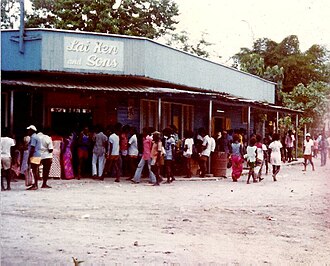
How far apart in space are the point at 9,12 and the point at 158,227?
75.9 inches

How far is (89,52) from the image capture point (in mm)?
6402

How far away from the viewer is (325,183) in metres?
8.89

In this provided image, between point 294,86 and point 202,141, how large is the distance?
453 centimetres

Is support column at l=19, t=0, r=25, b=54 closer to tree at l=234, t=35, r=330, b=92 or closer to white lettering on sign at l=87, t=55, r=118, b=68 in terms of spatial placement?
white lettering on sign at l=87, t=55, r=118, b=68

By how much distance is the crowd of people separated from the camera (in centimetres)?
657

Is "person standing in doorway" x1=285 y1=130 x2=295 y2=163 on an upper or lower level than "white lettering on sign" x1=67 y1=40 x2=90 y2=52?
lower

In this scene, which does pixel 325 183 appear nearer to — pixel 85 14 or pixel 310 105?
pixel 310 105

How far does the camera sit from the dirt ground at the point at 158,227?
3.75m

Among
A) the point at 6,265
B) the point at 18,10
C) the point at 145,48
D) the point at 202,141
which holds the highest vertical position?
the point at 145,48

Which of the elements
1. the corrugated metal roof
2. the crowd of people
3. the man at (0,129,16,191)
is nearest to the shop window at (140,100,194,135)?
the crowd of people

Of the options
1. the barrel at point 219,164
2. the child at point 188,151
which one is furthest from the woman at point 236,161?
the child at point 188,151

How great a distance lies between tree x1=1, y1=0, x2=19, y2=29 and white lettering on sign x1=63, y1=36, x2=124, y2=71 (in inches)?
60.5

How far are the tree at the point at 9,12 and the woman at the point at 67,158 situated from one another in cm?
385

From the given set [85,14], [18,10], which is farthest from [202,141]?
[18,10]
